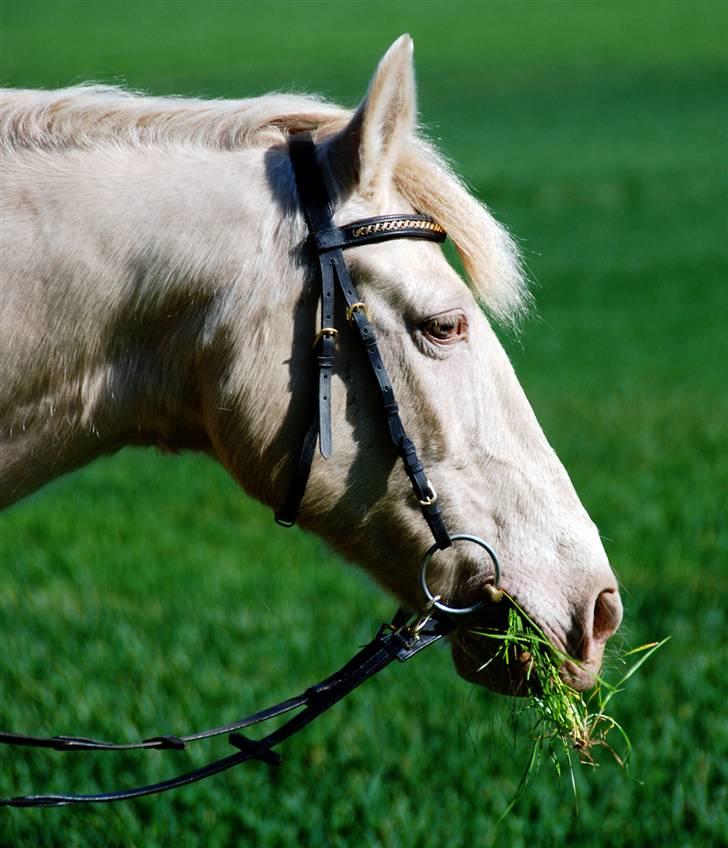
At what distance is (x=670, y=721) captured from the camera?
4.91m

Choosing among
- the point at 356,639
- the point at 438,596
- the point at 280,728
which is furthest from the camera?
the point at 356,639

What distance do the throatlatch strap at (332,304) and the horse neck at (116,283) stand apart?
106mm

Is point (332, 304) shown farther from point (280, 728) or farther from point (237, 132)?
point (280, 728)

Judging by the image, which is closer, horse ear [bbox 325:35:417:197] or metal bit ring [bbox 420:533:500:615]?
horse ear [bbox 325:35:417:197]

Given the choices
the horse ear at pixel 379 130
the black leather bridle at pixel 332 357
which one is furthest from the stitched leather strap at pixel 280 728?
the horse ear at pixel 379 130

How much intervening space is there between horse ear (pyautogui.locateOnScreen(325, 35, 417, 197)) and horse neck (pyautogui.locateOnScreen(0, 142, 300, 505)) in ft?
0.66

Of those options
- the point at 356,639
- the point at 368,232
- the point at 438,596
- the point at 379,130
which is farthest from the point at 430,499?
the point at 356,639

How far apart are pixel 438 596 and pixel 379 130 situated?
1.16 m

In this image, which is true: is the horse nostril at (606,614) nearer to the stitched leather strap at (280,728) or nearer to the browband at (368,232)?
the stitched leather strap at (280,728)

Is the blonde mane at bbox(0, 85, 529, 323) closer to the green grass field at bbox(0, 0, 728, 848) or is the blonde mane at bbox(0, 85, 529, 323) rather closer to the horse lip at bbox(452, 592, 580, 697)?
the green grass field at bbox(0, 0, 728, 848)

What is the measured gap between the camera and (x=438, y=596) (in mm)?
3033

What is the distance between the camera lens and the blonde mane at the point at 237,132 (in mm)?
2922

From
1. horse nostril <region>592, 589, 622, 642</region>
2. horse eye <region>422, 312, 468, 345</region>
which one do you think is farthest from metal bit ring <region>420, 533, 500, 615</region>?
horse eye <region>422, 312, 468, 345</region>

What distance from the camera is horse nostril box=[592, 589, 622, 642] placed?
295cm
